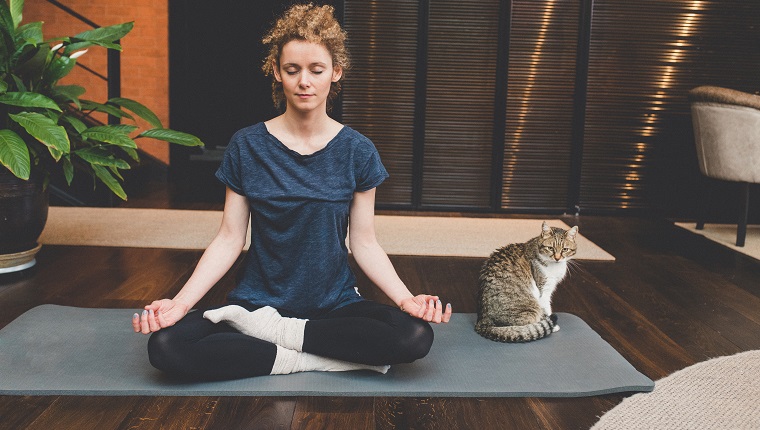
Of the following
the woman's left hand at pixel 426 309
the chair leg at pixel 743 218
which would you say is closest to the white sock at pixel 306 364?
the woman's left hand at pixel 426 309

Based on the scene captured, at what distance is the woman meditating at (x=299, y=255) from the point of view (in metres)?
1.87

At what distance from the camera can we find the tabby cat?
2.26 metres

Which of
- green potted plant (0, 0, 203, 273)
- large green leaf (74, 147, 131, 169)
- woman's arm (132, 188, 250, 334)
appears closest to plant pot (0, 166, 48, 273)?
green potted plant (0, 0, 203, 273)

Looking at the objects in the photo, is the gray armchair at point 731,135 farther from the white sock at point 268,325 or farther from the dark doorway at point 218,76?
the white sock at point 268,325

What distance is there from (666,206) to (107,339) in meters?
3.69

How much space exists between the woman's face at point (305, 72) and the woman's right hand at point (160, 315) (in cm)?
57

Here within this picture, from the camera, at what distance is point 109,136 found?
2.89 metres

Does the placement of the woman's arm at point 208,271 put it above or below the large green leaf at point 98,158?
below

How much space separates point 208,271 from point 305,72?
1.78 ft

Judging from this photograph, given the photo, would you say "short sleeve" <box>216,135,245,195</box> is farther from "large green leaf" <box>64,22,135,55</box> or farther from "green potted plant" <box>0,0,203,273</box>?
"large green leaf" <box>64,22,135,55</box>

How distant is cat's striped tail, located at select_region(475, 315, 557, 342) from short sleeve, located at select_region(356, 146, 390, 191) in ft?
1.92

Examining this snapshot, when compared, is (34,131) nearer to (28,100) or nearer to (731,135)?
(28,100)

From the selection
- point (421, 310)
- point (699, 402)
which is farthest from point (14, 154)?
point (699, 402)

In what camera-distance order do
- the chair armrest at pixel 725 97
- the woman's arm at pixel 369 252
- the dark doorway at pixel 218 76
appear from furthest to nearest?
the dark doorway at pixel 218 76, the chair armrest at pixel 725 97, the woman's arm at pixel 369 252
